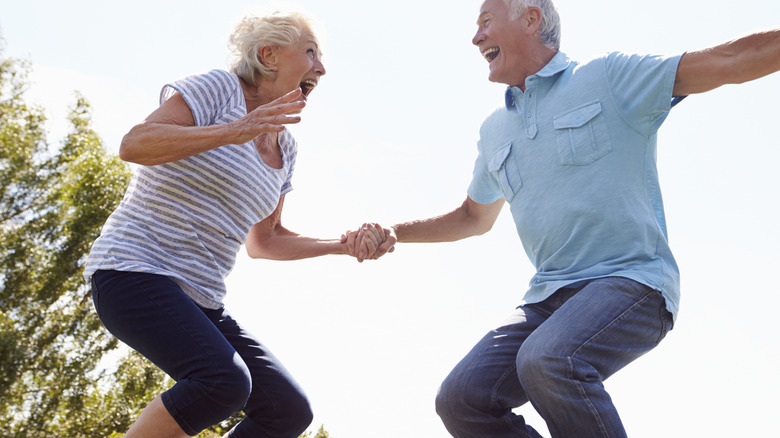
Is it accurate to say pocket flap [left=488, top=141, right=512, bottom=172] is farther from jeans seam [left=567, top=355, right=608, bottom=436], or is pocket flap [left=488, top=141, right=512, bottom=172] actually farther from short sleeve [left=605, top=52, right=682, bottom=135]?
jeans seam [left=567, top=355, right=608, bottom=436]

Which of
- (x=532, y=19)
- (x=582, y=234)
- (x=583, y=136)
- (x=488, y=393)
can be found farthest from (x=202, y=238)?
(x=532, y=19)

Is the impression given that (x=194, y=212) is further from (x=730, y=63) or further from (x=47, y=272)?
(x=47, y=272)

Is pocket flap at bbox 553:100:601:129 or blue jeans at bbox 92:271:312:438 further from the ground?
pocket flap at bbox 553:100:601:129

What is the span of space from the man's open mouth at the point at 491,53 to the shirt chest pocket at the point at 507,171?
67 cm

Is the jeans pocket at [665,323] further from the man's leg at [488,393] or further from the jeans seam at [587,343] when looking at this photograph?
the man's leg at [488,393]

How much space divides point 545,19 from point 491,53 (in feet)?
1.15

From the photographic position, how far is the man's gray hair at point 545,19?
388 centimetres

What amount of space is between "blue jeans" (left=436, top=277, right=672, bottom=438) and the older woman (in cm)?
78

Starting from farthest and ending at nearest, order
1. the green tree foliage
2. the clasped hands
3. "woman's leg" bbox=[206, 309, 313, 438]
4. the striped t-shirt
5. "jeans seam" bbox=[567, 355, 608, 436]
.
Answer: the green tree foliage < the clasped hands < "woman's leg" bbox=[206, 309, 313, 438] < the striped t-shirt < "jeans seam" bbox=[567, 355, 608, 436]

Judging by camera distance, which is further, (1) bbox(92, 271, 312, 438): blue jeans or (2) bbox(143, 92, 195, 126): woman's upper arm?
(2) bbox(143, 92, 195, 126): woman's upper arm

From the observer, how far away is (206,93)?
3.06 meters

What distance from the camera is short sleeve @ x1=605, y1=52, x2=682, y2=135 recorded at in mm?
3002

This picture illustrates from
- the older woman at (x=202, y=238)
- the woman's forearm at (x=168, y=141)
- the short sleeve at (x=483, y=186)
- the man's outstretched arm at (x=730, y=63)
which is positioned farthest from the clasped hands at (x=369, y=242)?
the man's outstretched arm at (x=730, y=63)

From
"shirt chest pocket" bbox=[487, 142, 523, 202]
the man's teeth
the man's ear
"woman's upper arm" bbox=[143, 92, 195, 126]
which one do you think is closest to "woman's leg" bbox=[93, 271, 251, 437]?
"woman's upper arm" bbox=[143, 92, 195, 126]
